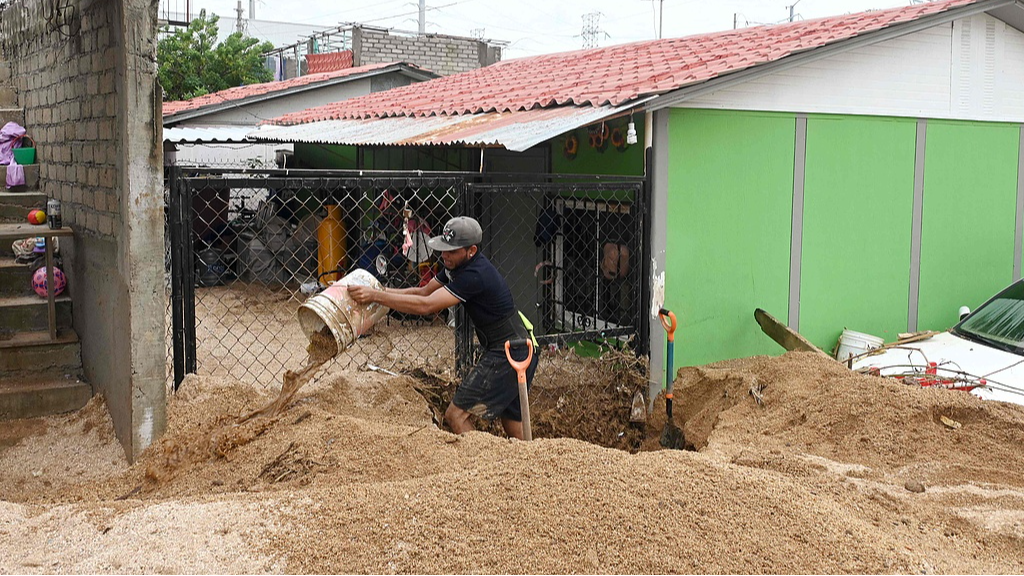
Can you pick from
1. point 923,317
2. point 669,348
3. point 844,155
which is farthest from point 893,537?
point 923,317

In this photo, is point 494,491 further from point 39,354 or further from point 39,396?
point 39,354

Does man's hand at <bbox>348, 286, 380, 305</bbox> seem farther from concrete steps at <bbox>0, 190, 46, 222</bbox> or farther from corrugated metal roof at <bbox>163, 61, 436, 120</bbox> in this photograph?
corrugated metal roof at <bbox>163, 61, 436, 120</bbox>

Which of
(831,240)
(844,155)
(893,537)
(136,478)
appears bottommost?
(136,478)

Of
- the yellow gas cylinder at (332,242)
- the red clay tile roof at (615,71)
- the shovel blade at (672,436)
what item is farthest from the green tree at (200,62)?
the shovel blade at (672,436)

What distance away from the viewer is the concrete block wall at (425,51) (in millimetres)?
20438

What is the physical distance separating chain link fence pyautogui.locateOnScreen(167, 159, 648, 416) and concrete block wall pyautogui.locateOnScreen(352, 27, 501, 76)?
343 inches

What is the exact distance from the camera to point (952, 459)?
5133mm

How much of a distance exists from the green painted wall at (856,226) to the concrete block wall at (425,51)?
536 inches

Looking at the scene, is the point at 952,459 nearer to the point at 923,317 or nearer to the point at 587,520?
the point at 587,520

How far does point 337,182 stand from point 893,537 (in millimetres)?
3693

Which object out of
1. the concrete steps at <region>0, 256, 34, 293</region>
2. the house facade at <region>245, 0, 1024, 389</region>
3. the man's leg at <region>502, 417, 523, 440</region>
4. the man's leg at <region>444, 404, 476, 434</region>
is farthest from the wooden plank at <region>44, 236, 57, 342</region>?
the man's leg at <region>502, 417, 523, 440</region>

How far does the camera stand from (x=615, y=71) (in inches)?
368

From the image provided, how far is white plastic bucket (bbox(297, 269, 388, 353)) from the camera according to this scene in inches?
199

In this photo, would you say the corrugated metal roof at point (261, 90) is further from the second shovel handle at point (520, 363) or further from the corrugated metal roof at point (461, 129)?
the second shovel handle at point (520, 363)
